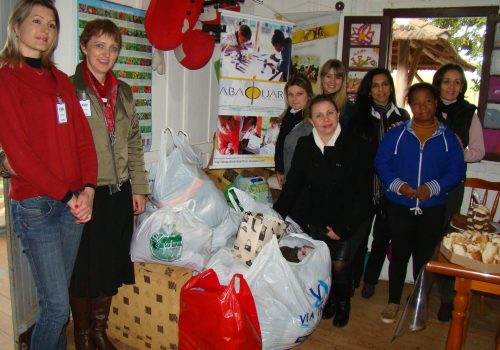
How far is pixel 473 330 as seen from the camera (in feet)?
7.68

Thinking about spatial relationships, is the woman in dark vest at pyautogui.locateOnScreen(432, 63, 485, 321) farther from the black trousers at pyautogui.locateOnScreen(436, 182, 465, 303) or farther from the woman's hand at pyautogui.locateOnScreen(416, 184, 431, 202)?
the woman's hand at pyautogui.locateOnScreen(416, 184, 431, 202)

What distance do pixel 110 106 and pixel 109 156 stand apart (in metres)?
0.21

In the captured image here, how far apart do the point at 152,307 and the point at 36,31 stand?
125 cm

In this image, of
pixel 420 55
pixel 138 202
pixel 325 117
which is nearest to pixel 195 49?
pixel 325 117

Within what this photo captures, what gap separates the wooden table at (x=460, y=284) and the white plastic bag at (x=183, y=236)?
95 centimetres

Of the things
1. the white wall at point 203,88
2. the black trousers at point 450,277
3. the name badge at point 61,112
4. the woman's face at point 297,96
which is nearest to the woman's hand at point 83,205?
→ the name badge at point 61,112

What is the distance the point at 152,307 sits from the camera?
193 cm

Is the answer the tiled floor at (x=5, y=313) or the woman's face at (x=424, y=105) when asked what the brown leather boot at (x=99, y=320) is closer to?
the tiled floor at (x=5, y=313)

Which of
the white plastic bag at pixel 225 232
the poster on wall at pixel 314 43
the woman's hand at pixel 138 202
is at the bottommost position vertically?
the white plastic bag at pixel 225 232

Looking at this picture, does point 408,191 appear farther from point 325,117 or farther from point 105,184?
point 105,184

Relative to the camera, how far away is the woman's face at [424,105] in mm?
2148

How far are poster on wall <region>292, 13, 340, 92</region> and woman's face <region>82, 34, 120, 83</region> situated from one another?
6.53ft

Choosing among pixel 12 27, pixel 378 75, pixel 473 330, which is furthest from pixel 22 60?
pixel 473 330

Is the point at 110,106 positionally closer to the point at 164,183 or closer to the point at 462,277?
the point at 164,183
